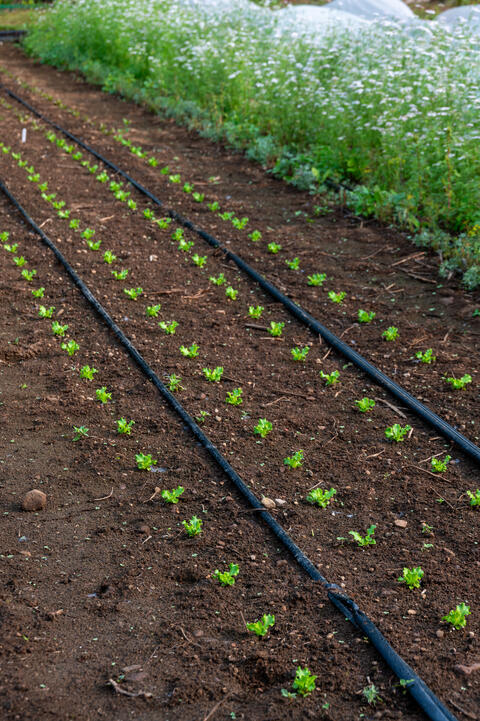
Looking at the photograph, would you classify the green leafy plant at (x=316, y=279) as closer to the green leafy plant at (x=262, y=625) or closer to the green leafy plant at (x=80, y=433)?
the green leafy plant at (x=80, y=433)

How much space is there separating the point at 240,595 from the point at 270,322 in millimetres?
2834

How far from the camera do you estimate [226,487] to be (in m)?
3.93

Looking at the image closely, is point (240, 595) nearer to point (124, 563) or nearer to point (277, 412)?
point (124, 563)

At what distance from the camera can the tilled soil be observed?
2.84 m

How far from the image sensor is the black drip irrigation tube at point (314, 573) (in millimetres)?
2699

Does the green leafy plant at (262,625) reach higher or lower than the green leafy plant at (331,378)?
lower

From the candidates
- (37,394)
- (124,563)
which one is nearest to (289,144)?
(37,394)

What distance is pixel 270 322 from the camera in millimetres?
5730

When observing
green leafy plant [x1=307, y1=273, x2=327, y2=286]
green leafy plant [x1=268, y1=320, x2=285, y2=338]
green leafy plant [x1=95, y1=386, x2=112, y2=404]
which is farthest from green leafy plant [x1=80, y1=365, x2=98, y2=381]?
green leafy plant [x1=307, y1=273, x2=327, y2=286]

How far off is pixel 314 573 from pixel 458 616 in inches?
25.0

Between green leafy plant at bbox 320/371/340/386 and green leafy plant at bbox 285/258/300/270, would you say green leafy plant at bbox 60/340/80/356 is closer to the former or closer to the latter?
green leafy plant at bbox 320/371/340/386

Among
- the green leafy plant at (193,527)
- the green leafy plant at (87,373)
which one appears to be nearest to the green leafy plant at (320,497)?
the green leafy plant at (193,527)

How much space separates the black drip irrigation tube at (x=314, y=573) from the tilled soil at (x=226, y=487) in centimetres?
5

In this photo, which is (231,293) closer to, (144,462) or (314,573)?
(144,462)
